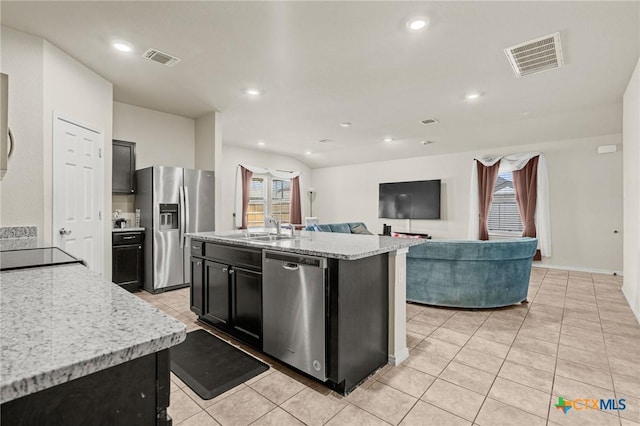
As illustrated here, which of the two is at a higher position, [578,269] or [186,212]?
[186,212]

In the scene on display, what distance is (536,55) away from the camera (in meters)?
3.04

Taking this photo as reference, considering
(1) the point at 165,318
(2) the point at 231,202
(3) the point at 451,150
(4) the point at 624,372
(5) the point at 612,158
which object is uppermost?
(3) the point at 451,150

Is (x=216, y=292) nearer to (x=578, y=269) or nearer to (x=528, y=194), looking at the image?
(x=528, y=194)

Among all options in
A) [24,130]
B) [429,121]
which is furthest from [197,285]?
[429,121]

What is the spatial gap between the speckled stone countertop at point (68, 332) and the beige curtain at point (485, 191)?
7006 mm

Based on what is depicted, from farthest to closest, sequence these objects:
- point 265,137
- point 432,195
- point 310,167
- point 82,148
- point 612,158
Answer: point 310,167 < point 432,195 < point 265,137 < point 612,158 < point 82,148

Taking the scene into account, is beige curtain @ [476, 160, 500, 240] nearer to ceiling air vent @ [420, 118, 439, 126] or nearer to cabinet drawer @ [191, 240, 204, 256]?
ceiling air vent @ [420, 118, 439, 126]

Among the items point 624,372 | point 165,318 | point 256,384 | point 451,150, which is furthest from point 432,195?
point 165,318

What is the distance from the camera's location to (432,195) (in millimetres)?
7285

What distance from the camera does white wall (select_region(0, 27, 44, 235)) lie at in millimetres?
2646

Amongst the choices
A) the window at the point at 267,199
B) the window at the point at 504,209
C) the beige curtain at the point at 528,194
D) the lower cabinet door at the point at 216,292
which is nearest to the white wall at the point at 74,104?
the lower cabinet door at the point at 216,292

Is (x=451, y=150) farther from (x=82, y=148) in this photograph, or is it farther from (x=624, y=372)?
(x=82, y=148)

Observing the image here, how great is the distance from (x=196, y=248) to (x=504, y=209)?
6.21 m

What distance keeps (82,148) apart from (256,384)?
3120 mm
